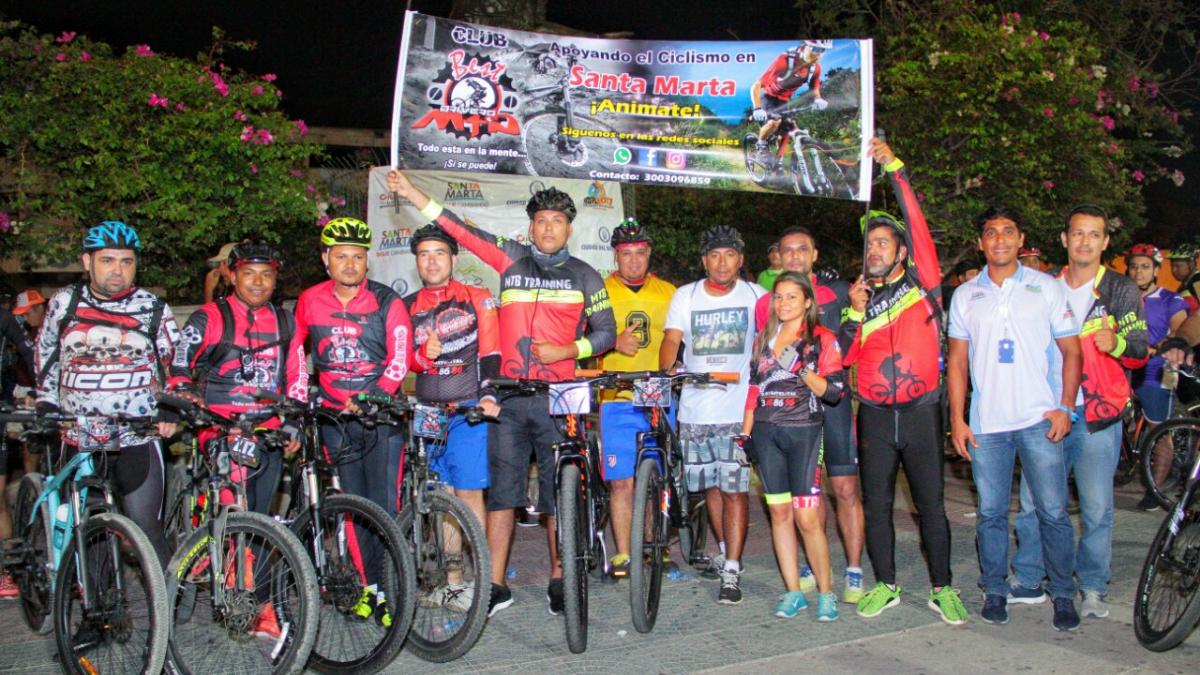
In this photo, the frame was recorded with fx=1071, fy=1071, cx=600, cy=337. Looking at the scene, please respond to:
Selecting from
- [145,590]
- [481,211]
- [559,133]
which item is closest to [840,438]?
[559,133]

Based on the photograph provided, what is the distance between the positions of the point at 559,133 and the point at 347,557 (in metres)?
3.22

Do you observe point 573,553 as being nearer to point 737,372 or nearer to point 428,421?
point 428,421

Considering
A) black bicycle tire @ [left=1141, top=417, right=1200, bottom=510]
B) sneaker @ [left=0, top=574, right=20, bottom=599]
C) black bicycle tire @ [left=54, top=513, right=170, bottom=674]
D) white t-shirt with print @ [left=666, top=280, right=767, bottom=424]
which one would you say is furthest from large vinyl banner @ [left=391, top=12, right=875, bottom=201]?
black bicycle tire @ [left=1141, top=417, right=1200, bottom=510]

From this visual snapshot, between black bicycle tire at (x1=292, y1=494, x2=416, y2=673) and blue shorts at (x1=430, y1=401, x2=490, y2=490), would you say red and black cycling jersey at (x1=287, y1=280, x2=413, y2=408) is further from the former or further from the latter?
black bicycle tire at (x1=292, y1=494, x2=416, y2=673)

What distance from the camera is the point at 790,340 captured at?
574cm

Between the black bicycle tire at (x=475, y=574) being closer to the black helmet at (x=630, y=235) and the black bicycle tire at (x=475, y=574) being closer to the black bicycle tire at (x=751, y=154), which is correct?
the black helmet at (x=630, y=235)

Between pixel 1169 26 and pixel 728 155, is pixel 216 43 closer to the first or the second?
pixel 728 155

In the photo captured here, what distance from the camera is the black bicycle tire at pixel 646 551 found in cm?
532

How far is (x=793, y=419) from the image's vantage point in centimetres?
569

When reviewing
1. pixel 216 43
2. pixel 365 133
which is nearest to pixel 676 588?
pixel 216 43

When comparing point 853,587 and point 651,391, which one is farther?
point 853,587

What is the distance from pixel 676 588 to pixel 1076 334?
104 inches

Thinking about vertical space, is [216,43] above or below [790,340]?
above

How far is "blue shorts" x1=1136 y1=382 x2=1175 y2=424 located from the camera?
8930 mm
